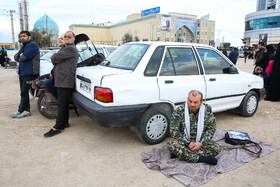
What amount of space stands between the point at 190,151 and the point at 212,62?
2.18 m

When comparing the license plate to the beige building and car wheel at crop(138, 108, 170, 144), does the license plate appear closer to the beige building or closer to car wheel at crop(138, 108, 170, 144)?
car wheel at crop(138, 108, 170, 144)

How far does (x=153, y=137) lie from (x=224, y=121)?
232 centimetres

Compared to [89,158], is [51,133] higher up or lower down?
higher up

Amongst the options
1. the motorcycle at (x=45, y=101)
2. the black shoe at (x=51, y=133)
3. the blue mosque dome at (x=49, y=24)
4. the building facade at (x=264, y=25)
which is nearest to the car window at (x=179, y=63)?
the black shoe at (x=51, y=133)

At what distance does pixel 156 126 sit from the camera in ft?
12.4

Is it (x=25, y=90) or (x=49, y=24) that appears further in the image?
(x=49, y=24)

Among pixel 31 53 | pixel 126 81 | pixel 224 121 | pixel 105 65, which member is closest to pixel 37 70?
pixel 31 53

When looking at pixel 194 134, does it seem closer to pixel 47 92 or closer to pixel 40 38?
pixel 47 92

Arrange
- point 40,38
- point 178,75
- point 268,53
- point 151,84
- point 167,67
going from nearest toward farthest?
point 151,84 < point 167,67 < point 178,75 < point 268,53 < point 40,38

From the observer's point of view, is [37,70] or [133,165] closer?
[133,165]

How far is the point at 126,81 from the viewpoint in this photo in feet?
11.1

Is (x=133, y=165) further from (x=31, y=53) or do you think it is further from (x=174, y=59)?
(x=31, y=53)

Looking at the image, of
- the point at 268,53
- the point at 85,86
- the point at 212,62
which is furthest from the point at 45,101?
the point at 268,53

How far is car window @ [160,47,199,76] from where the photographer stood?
386cm
